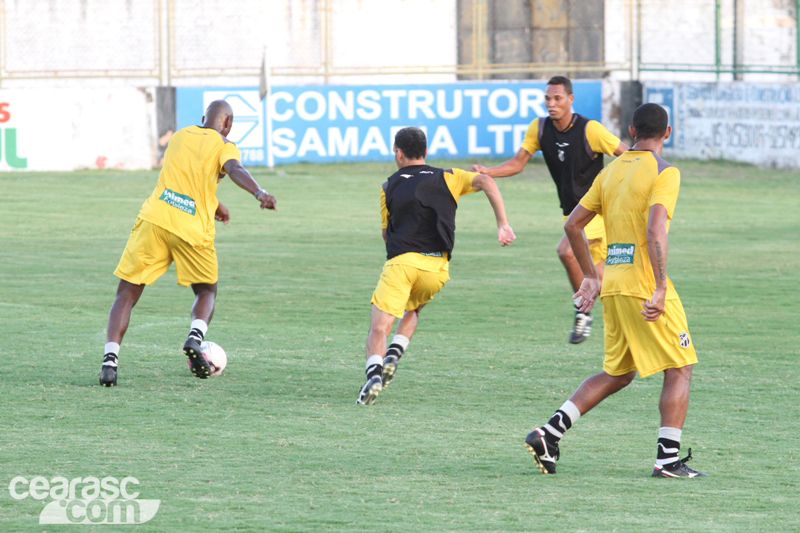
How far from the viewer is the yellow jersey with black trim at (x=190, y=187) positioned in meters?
7.91

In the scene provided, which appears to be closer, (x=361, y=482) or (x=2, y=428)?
(x=361, y=482)

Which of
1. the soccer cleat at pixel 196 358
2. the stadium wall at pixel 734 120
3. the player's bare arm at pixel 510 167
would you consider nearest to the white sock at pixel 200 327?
the soccer cleat at pixel 196 358

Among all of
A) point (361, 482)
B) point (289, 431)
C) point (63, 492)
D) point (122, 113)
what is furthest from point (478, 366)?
point (122, 113)

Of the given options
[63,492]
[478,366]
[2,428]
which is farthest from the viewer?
[478,366]

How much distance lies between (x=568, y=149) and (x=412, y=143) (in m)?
2.37

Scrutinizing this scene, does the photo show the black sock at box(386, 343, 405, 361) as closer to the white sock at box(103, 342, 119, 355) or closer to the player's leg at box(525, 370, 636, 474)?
the white sock at box(103, 342, 119, 355)

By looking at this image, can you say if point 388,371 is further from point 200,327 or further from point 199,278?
point 199,278

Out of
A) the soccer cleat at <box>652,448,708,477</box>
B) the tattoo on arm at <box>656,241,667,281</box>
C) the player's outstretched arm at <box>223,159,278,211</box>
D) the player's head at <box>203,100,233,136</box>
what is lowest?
the soccer cleat at <box>652,448,708,477</box>

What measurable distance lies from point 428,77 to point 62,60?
28.7 feet

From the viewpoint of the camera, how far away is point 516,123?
2628cm

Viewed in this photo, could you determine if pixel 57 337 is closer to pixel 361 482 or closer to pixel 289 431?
pixel 289 431

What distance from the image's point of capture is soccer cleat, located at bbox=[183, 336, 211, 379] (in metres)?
7.57

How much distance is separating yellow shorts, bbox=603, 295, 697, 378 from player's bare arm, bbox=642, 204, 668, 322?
94 mm

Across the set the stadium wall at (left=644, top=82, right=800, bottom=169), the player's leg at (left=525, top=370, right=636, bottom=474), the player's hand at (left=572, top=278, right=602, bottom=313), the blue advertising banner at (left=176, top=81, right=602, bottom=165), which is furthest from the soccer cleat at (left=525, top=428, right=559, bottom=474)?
the blue advertising banner at (left=176, top=81, right=602, bottom=165)
